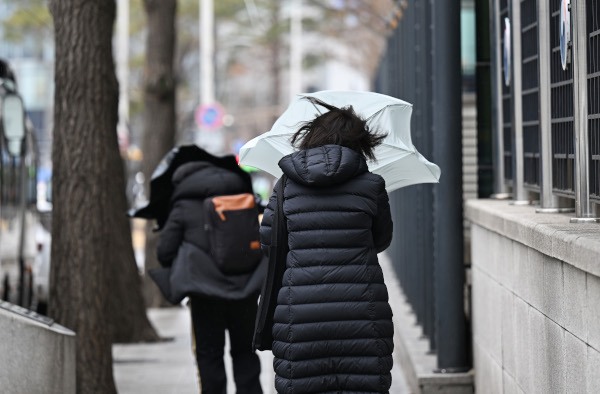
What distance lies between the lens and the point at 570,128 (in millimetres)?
6039

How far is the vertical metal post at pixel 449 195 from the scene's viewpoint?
26.5ft

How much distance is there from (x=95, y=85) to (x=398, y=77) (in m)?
5.96

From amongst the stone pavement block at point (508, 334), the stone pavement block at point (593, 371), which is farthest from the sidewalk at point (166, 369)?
the stone pavement block at point (593, 371)

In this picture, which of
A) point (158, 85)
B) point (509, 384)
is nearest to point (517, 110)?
point (509, 384)

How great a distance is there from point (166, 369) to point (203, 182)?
353cm

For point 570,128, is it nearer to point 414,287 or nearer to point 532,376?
point 532,376

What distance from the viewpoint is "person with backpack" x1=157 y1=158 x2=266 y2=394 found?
7.06m

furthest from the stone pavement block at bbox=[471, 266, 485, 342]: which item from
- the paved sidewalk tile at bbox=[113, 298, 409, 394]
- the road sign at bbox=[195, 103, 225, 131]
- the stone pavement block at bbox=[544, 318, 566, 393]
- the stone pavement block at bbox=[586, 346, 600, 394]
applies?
the road sign at bbox=[195, 103, 225, 131]

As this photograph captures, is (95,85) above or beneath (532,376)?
above

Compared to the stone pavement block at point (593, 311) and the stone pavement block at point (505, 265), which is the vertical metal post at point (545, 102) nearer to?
the stone pavement block at point (505, 265)

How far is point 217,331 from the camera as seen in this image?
730 centimetres

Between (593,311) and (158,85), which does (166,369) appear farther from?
(593,311)

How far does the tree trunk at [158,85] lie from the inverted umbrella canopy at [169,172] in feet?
24.9

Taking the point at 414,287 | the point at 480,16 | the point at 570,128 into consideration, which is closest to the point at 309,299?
the point at 570,128
